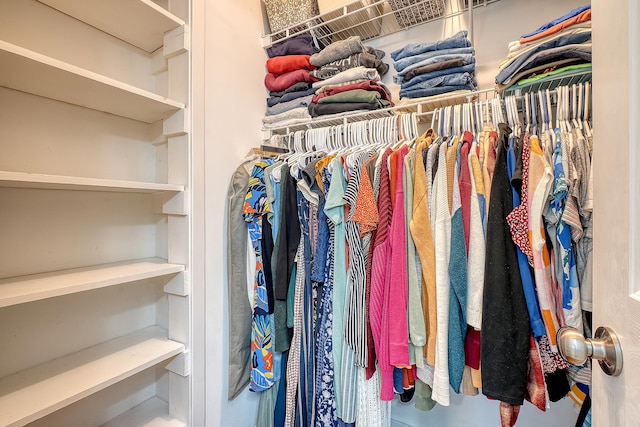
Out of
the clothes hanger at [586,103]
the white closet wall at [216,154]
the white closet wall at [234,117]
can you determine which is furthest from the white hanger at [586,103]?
the white closet wall at [216,154]

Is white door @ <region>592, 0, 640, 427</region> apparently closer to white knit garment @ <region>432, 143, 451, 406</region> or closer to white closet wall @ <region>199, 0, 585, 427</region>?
white knit garment @ <region>432, 143, 451, 406</region>

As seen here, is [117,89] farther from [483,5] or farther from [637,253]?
[483,5]

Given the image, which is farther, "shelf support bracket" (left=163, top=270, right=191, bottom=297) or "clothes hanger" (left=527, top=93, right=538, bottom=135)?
"shelf support bracket" (left=163, top=270, right=191, bottom=297)

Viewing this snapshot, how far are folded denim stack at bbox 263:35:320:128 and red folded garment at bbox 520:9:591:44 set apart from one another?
917mm

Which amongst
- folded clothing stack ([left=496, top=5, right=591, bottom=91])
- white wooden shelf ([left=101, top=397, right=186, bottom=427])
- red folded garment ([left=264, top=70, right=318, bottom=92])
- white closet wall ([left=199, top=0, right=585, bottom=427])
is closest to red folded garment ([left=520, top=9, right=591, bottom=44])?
folded clothing stack ([left=496, top=5, right=591, bottom=91])

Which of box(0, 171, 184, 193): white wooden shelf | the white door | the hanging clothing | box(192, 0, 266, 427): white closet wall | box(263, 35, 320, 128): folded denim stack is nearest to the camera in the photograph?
the white door

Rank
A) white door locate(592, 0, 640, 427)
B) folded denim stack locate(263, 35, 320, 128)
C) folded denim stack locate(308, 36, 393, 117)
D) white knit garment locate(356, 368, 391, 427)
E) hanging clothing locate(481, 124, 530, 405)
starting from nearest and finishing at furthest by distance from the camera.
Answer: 1. white door locate(592, 0, 640, 427)
2. hanging clothing locate(481, 124, 530, 405)
3. white knit garment locate(356, 368, 391, 427)
4. folded denim stack locate(308, 36, 393, 117)
5. folded denim stack locate(263, 35, 320, 128)

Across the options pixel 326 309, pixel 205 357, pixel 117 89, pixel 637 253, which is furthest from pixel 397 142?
pixel 205 357

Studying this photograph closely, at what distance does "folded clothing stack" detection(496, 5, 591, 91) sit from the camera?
33.5 inches

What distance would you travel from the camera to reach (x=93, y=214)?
1004mm

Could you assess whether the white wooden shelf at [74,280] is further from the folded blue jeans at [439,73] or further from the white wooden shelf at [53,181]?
the folded blue jeans at [439,73]

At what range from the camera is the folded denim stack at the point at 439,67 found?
1.11 metres

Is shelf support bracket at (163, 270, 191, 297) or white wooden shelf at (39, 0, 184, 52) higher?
white wooden shelf at (39, 0, 184, 52)

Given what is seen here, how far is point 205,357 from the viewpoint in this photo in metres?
1.13
